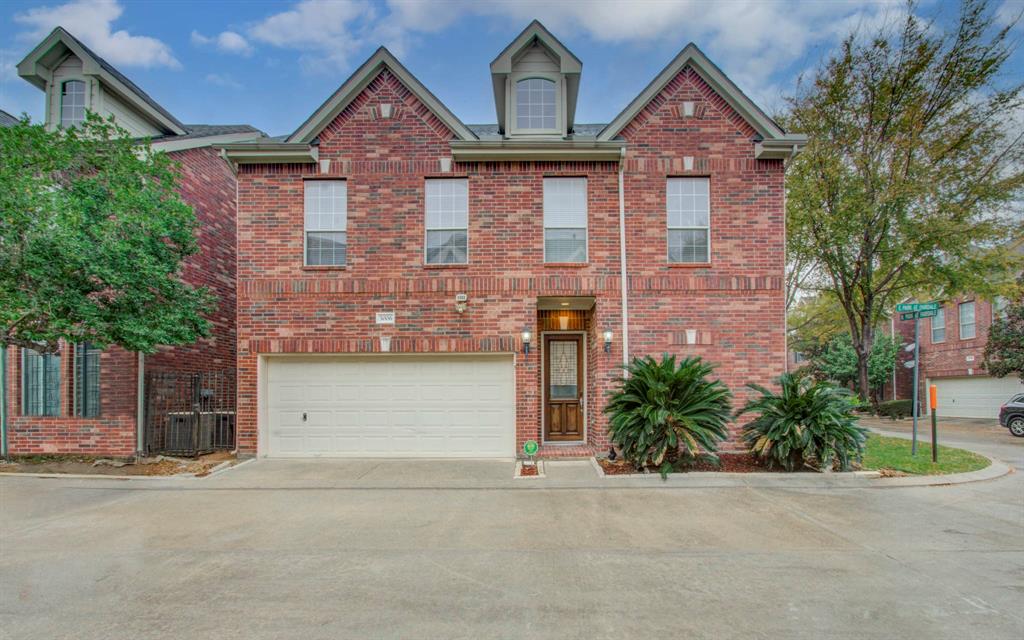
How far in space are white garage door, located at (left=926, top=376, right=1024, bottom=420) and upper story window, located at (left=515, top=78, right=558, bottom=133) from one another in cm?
2041

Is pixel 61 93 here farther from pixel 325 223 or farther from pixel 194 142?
pixel 325 223

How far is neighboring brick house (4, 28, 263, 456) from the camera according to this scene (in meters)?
9.51

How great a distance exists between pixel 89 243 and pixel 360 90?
5474mm

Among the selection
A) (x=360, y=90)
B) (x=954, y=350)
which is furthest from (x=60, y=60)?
(x=954, y=350)

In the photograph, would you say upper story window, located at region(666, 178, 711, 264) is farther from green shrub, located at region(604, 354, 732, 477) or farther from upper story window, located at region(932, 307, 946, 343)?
upper story window, located at region(932, 307, 946, 343)

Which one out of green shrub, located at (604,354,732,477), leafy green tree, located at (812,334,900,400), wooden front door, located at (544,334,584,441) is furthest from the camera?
leafy green tree, located at (812,334,900,400)

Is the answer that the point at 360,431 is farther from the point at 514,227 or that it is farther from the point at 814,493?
the point at 814,493

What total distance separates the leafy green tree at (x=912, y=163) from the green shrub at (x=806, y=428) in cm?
1118

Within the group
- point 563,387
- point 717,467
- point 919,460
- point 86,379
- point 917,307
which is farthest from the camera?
point 563,387

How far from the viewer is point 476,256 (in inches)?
384

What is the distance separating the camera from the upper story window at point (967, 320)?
71.0ft

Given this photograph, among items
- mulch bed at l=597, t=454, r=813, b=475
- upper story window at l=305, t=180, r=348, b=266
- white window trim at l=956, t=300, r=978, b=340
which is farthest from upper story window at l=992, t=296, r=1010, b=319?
upper story window at l=305, t=180, r=348, b=266

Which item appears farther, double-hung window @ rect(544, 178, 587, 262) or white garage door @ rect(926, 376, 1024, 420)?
white garage door @ rect(926, 376, 1024, 420)

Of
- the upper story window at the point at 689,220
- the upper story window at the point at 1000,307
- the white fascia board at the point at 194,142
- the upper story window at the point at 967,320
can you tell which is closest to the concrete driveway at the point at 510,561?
the upper story window at the point at 689,220
